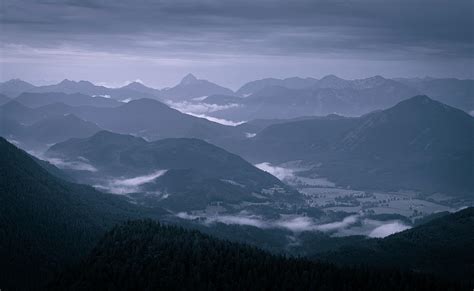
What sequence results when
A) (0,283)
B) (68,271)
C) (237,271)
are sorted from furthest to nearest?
(0,283) → (68,271) → (237,271)

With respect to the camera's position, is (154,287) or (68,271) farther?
(68,271)

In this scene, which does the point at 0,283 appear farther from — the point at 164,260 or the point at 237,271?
the point at 237,271

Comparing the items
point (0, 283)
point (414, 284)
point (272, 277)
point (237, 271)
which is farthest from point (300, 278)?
point (0, 283)

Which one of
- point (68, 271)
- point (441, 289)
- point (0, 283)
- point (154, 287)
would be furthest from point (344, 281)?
point (0, 283)

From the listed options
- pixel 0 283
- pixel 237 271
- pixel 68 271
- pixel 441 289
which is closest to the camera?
pixel 441 289

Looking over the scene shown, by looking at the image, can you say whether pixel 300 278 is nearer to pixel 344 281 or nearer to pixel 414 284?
pixel 344 281

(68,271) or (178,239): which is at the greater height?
(178,239)
